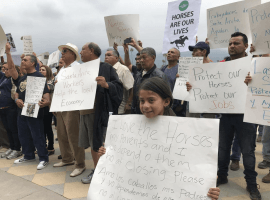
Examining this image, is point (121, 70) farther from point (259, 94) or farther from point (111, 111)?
point (259, 94)

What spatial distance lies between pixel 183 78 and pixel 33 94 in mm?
2475

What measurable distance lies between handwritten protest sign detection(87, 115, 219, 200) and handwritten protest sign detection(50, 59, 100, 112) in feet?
3.11

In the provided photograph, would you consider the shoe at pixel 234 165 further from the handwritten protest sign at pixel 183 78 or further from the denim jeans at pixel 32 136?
the denim jeans at pixel 32 136

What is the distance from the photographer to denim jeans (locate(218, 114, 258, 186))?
7.77 ft

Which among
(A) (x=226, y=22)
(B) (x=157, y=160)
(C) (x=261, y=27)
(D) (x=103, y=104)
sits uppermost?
(A) (x=226, y=22)

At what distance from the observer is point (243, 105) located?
Answer: 2156 mm

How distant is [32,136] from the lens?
3.75 meters

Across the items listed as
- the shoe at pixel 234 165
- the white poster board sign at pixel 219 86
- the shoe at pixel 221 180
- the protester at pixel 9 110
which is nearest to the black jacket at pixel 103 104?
the white poster board sign at pixel 219 86

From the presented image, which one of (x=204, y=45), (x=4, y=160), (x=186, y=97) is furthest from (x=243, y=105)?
(x=4, y=160)

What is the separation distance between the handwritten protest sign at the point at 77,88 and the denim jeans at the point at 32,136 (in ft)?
4.71

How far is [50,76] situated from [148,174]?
13.2ft

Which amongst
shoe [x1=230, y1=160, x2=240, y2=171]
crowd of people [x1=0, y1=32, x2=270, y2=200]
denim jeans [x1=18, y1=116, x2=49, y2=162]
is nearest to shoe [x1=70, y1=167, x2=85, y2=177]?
crowd of people [x1=0, y1=32, x2=270, y2=200]

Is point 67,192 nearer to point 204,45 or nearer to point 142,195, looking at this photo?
point 142,195

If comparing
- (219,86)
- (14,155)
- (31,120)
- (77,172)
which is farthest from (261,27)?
(14,155)
